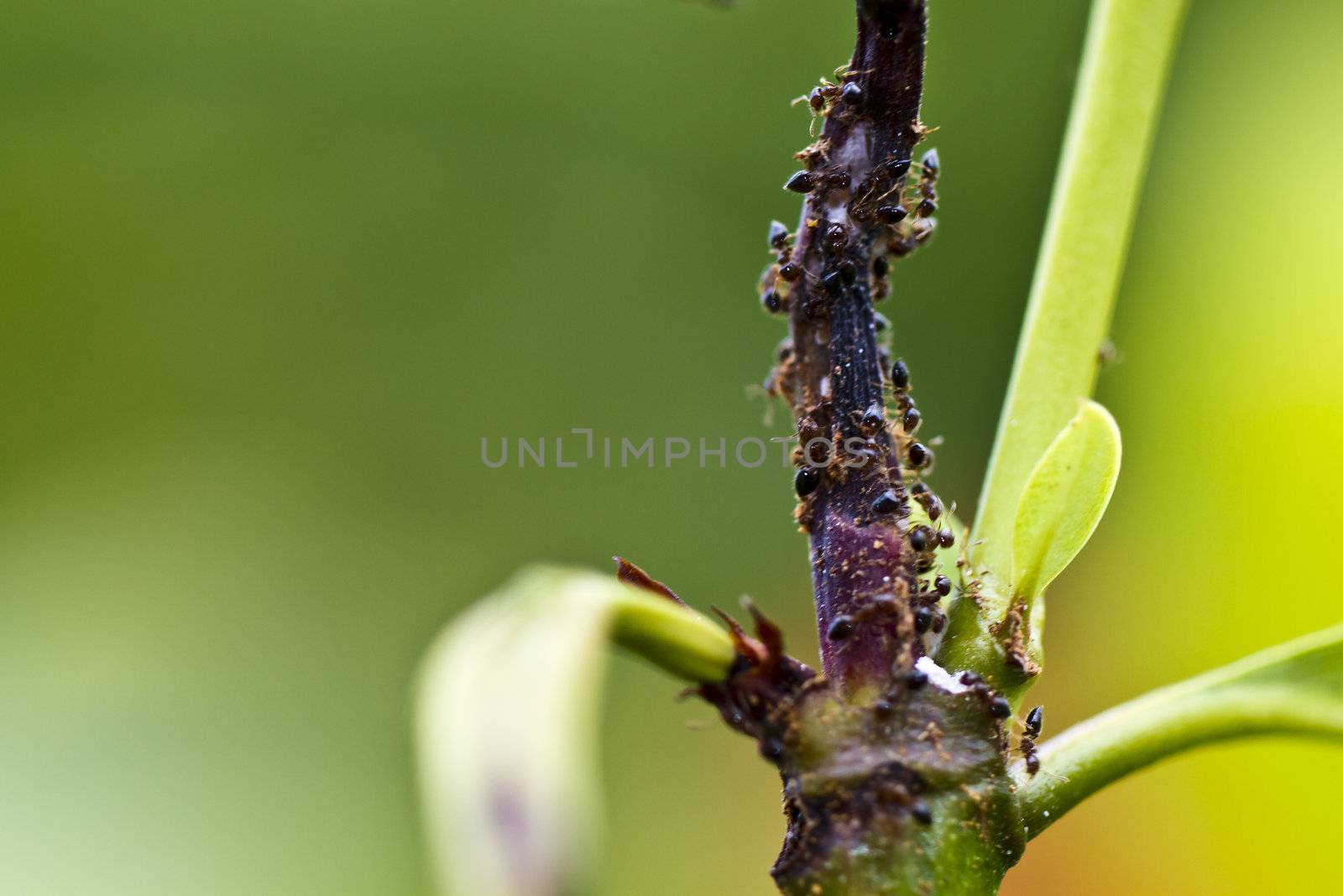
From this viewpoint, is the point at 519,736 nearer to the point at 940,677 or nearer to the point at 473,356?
the point at 940,677

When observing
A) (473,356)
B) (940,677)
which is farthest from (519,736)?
(473,356)

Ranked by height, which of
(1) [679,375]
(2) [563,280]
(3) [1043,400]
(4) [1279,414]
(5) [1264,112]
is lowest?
(3) [1043,400]

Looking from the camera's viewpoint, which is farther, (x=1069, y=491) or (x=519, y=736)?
(x=1069, y=491)

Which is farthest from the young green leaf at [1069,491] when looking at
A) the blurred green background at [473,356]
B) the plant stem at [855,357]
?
the blurred green background at [473,356]

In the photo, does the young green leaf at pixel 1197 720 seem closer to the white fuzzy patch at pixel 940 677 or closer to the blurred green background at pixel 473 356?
the white fuzzy patch at pixel 940 677

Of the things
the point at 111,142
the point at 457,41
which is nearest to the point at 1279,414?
the point at 457,41

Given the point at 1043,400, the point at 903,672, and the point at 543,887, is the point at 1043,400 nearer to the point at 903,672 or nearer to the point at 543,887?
the point at 903,672

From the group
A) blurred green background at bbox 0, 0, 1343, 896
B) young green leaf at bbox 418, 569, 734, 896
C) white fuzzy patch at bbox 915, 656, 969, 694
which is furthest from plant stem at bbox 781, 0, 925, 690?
blurred green background at bbox 0, 0, 1343, 896
